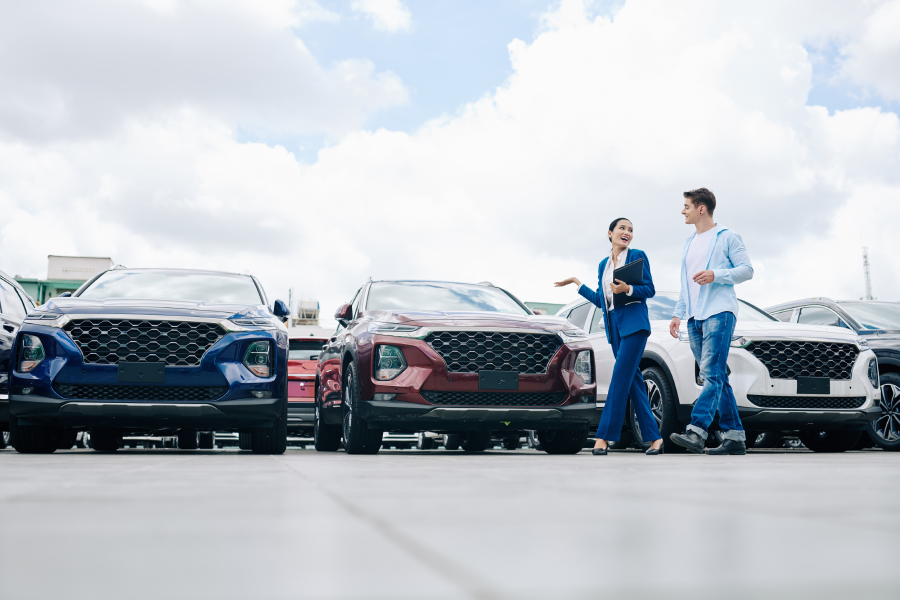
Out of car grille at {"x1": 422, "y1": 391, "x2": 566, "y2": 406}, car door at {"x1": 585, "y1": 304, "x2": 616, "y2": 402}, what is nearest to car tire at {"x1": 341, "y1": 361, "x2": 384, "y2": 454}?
car grille at {"x1": 422, "y1": 391, "x2": 566, "y2": 406}

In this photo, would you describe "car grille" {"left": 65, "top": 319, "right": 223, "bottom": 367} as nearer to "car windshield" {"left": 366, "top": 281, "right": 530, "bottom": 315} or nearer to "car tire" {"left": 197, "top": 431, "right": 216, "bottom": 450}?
"car windshield" {"left": 366, "top": 281, "right": 530, "bottom": 315}

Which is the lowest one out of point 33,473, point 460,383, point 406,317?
point 33,473

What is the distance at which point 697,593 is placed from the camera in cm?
149

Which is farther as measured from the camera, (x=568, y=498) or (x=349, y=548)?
(x=568, y=498)

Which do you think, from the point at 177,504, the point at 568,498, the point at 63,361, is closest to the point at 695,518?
the point at 568,498

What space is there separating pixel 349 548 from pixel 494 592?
21.6 inches

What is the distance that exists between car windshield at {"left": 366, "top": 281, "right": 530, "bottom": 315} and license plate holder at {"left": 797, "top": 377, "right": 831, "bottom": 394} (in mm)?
2539

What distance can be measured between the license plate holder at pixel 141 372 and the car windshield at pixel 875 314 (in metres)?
7.31

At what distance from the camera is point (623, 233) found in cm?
760

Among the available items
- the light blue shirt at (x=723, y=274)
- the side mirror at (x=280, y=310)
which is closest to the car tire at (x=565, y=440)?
the light blue shirt at (x=723, y=274)

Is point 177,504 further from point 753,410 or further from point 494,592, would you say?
point 753,410

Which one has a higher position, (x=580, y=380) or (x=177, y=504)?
(x=580, y=380)

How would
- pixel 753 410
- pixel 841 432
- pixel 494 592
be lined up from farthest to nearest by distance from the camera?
pixel 841 432
pixel 753 410
pixel 494 592

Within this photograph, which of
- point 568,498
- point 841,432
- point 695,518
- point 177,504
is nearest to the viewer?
point 695,518
